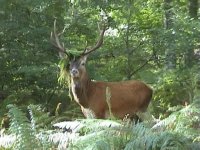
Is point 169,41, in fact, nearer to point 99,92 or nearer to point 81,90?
point 99,92

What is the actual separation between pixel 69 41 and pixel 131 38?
2160 millimetres

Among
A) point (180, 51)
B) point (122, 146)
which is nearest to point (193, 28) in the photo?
point (180, 51)

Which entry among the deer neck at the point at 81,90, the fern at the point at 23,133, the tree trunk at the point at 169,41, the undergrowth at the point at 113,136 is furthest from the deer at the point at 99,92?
the fern at the point at 23,133

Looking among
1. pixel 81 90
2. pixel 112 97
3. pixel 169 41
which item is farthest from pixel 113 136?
pixel 169 41

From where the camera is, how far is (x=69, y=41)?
10.3m

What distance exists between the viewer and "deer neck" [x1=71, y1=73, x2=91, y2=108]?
28.7 feet

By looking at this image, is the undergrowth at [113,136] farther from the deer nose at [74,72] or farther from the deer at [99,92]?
the deer at [99,92]

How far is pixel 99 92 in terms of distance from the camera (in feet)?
29.3

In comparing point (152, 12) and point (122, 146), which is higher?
point (152, 12)

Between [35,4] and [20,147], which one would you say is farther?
[35,4]

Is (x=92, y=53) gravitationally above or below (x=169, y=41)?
below

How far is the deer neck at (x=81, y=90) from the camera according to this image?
8734 millimetres

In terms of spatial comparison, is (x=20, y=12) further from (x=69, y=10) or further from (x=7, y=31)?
(x=69, y=10)

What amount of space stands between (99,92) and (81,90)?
13.2 inches
